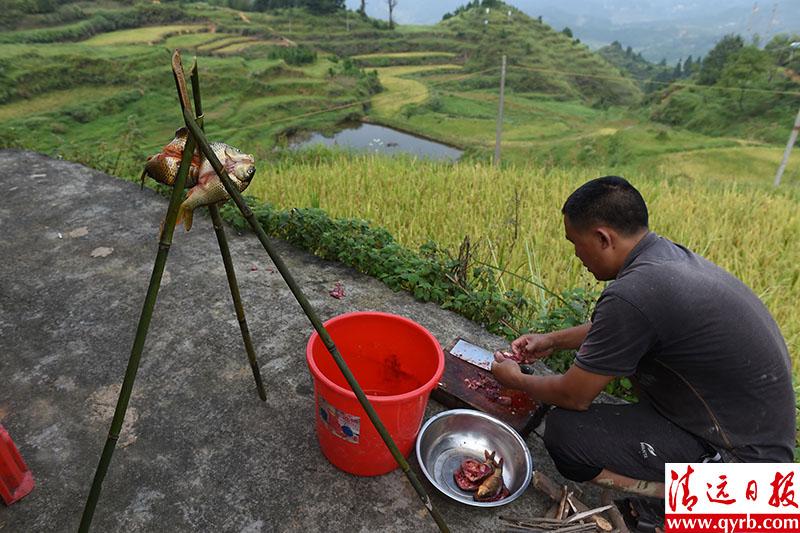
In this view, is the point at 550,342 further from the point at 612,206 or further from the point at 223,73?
the point at 223,73

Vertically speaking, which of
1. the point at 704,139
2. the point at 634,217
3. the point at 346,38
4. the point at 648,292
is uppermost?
the point at 346,38

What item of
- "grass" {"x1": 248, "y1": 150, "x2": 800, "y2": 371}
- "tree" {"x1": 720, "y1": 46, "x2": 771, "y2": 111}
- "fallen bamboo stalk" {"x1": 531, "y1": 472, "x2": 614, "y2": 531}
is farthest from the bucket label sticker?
"tree" {"x1": 720, "y1": 46, "x2": 771, "y2": 111}

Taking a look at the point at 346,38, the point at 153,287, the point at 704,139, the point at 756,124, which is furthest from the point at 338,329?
the point at 346,38

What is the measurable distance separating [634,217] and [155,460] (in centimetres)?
199

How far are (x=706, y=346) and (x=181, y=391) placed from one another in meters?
2.11

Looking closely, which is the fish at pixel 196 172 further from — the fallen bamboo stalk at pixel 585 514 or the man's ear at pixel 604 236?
the fallen bamboo stalk at pixel 585 514

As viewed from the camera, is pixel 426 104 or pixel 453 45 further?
pixel 453 45

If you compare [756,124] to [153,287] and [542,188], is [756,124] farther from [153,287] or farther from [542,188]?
[153,287]

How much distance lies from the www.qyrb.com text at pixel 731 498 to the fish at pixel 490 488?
56 centimetres

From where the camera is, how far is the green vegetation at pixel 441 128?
122 inches

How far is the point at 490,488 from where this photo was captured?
152cm

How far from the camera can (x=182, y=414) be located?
1.85 m

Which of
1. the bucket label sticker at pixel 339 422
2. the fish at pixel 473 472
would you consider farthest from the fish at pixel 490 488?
the bucket label sticker at pixel 339 422

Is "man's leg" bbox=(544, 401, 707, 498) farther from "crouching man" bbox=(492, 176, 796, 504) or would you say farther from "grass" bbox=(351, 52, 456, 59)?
"grass" bbox=(351, 52, 456, 59)
